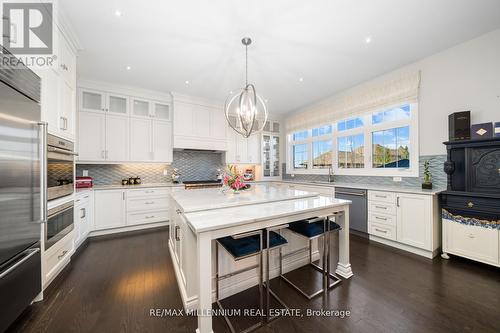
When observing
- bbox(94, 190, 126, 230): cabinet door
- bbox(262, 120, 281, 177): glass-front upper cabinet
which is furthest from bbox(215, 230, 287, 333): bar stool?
bbox(262, 120, 281, 177): glass-front upper cabinet

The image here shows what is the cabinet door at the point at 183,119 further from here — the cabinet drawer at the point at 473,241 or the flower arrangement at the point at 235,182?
the cabinet drawer at the point at 473,241

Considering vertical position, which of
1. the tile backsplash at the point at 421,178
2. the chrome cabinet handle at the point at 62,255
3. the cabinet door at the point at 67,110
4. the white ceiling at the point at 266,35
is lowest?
the chrome cabinet handle at the point at 62,255

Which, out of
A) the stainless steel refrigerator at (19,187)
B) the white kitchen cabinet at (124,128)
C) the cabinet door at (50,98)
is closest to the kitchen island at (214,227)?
the stainless steel refrigerator at (19,187)

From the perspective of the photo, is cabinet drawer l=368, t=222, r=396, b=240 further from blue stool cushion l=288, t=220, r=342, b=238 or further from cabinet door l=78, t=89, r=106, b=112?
cabinet door l=78, t=89, r=106, b=112

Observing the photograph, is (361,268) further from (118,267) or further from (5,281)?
(5,281)

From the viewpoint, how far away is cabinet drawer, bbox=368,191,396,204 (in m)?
2.83

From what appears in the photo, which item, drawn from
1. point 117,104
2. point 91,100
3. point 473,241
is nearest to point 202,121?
point 117,104

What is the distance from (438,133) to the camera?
278 centimetres

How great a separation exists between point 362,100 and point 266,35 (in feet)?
7.84

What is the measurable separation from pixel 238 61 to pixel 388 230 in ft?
11.3

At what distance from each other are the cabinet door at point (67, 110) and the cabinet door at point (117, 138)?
1.25 meters

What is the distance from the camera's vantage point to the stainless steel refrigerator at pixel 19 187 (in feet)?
4.26

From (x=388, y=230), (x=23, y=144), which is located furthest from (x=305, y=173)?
(x=23, y=144)

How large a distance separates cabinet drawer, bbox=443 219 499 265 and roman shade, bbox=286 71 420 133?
1923 millimetres
